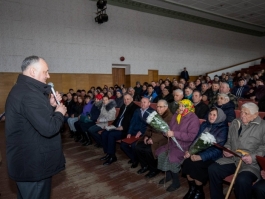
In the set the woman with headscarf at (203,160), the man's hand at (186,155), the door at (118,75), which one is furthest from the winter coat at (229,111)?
the door at (118,75)

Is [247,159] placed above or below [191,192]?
above

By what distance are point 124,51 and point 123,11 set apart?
7.01 ft

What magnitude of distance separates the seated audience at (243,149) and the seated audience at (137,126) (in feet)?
4.62

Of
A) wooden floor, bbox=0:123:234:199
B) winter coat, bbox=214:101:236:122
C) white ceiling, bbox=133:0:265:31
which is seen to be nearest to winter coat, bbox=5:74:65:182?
wooden floor, bbox=0:123:234:199

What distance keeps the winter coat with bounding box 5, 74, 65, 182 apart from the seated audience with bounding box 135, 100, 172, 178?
1735mm

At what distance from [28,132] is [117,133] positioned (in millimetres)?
2358

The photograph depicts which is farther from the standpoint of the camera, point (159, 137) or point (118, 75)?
point (118, 75)

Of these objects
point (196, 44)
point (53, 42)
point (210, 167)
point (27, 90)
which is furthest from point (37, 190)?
point (196, 44)

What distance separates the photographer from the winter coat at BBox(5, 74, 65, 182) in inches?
53.4

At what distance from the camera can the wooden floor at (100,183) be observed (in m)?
2.50

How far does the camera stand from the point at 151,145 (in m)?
2.90

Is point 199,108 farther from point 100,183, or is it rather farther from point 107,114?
point 100,183

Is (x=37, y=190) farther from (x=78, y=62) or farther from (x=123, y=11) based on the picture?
(x=123, y=11)

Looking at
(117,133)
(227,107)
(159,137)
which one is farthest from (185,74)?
(159,137)
